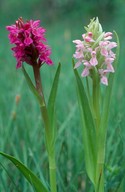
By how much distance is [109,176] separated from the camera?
1.61m

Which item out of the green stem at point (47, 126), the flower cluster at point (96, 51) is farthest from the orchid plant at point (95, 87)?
the green stem at point (47, 126)

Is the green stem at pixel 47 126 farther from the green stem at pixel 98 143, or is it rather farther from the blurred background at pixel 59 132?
the blurred background at pixel 59 132

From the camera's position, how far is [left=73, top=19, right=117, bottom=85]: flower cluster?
119 centimetres

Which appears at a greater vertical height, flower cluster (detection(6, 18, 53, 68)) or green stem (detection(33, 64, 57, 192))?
flower cluster (detection(6, 18, 53, 68))

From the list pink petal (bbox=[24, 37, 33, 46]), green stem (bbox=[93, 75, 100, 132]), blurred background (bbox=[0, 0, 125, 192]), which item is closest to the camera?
pink petal (bbox=[24, 37, 33, 46])

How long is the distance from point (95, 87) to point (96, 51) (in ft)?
0.37

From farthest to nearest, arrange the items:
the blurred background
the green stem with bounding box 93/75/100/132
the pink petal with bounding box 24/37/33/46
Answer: the blurred background → the green stem with bounding box 93/75/100/132 → the pink petal with bounding box 24/37/33/46

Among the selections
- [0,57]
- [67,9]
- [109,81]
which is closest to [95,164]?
[109,81]

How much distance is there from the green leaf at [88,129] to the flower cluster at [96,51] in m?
0.06


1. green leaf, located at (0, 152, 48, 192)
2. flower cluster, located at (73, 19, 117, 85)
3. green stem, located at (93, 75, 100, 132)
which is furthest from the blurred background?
flower cluster, located at (73, 19, 117, 85)

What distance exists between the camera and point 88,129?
4.24 ft

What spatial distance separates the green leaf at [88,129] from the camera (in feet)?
4.19

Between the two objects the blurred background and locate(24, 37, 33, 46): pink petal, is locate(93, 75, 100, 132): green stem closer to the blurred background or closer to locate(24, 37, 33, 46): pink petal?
locate(24, 37, 33, 46): pink petal

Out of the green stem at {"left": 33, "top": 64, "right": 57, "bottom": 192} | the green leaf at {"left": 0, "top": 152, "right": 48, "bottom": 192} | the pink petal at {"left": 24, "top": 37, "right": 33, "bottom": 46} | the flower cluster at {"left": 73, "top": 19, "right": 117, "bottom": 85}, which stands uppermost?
the pink petal at {"left": 24, "top": 37, "right": 33, "bottom": 46}
